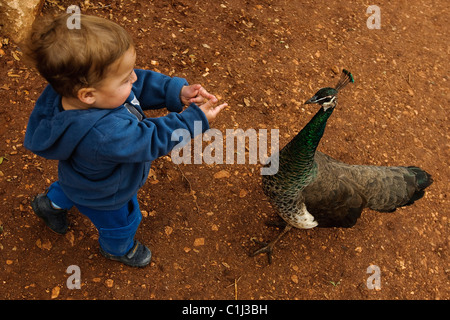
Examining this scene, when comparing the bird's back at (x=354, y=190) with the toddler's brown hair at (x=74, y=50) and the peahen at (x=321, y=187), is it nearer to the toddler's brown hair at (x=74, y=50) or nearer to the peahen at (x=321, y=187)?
the peahen at (x=321, y=187)

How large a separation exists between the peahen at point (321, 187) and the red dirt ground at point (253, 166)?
382 millimetres

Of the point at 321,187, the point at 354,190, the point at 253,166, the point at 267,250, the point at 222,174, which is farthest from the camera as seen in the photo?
the point at 253,166

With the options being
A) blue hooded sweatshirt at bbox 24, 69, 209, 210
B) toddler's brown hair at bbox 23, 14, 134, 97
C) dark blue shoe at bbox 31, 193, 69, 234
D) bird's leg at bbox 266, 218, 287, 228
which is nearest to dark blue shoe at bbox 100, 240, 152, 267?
dark blue shoe at bbox 31, 193, 69, 234

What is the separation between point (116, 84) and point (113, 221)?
943mm

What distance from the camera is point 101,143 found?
177cm

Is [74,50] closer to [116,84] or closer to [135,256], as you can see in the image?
[116,84]

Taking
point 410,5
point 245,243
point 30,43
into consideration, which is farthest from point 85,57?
point 410,5

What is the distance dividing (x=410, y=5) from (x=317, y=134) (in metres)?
4.80

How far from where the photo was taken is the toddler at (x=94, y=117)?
1656 millimetres

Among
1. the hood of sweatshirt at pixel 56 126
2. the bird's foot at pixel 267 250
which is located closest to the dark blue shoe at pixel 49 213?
the hood of sweatshirt at pixel 56 126

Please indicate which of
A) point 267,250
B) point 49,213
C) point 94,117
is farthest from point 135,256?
point 94,117

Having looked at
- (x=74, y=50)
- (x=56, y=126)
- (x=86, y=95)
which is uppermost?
(x=74, y=50)

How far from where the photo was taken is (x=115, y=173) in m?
2.00

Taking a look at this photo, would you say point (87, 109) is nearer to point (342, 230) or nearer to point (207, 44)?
point (342, 230)
